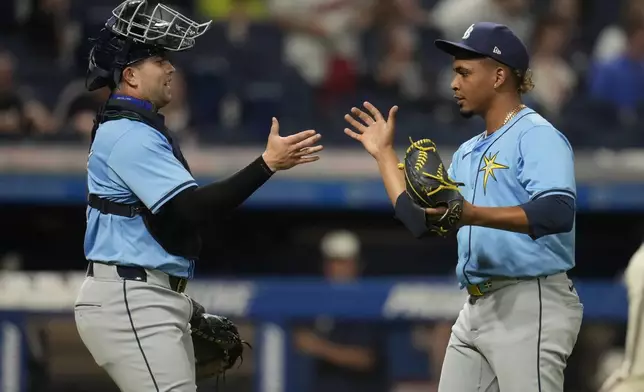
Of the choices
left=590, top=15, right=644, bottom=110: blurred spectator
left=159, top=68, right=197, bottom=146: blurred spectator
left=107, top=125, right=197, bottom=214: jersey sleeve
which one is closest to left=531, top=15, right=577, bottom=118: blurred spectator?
left=590, top=15, right=644, bottom=110: blurred spectator

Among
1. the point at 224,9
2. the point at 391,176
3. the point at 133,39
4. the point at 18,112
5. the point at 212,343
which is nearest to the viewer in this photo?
the point at 391,176

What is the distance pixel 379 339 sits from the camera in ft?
22.0

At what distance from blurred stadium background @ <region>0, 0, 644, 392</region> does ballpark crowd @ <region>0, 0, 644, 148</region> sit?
0.02m

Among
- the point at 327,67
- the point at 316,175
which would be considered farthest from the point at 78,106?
the point at 327,67

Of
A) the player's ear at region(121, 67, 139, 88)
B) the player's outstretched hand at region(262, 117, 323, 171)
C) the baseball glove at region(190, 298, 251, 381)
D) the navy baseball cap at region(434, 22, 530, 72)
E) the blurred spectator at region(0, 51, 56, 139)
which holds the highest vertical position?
the navy baseball cap at region(434, 22, 530, 72)

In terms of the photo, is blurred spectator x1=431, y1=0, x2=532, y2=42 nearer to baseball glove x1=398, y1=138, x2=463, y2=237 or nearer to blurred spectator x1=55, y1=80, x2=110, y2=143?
blurred spectator x1=55, y1=80, x2=110, y2=143

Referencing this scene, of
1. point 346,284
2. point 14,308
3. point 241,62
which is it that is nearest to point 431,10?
point 241,62

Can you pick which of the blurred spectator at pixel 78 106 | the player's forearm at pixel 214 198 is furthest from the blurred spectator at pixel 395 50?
the player's forearm at pixel 214 198

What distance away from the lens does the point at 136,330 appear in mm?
3711

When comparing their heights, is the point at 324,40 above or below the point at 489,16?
below

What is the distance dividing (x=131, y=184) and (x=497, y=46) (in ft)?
4.15

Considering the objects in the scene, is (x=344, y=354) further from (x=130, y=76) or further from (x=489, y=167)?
(x=130, y=76)

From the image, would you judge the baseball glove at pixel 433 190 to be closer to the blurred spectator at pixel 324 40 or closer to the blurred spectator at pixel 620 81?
the blurred spectator at pixel 324 40

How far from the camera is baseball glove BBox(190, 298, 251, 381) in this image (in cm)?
410
